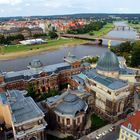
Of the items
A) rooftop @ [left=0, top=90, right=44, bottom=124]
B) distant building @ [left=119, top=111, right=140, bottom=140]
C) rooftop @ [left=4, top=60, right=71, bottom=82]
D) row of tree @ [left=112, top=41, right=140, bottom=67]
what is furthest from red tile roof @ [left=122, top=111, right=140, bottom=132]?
row of tree @ [left=112, top=41, right=140, bottom=67]

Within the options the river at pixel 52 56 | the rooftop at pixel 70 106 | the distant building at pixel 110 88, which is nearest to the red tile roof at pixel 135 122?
the distant building at pixel 110 88

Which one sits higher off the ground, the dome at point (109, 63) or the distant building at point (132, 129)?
the dome at point (109, 63)

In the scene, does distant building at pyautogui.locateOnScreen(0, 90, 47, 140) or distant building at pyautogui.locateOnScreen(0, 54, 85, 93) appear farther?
distant building at pyautogui.locateOnScreen(0, 54, 85, 93)

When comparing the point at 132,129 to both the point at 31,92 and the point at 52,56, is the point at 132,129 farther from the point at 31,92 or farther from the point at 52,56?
the point at 52,56

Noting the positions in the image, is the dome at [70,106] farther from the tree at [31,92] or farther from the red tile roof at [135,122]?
the tree at [31,92]

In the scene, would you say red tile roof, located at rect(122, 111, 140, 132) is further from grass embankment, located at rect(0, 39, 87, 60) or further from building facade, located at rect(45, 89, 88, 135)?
grass embankment, located at rect(0, 39, 87, 60)

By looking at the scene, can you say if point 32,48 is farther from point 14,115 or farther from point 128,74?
point 14,115

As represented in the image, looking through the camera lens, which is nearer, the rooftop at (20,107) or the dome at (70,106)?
the rooftop at (20,107)
